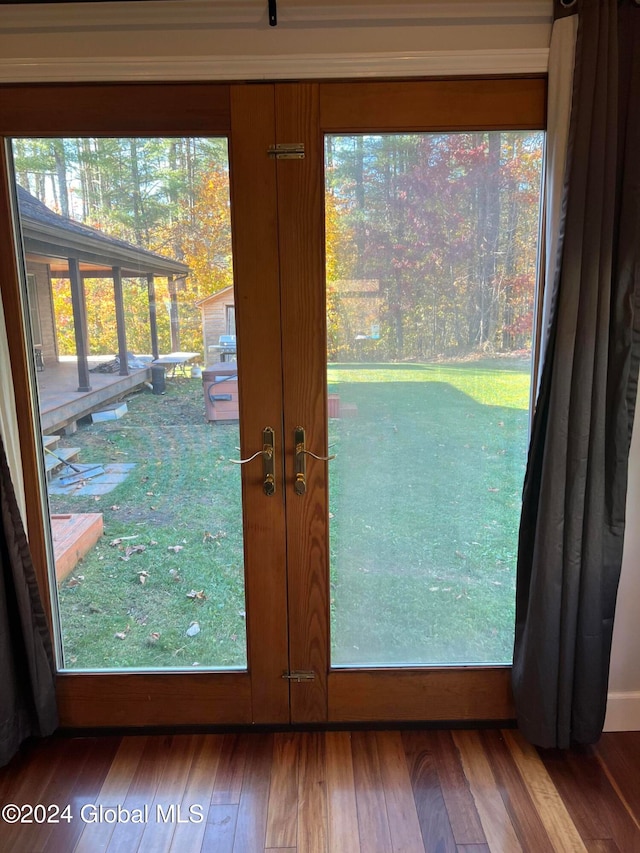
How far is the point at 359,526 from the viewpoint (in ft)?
6.24

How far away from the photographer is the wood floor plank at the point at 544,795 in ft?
5.10

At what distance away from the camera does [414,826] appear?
160 centimetres

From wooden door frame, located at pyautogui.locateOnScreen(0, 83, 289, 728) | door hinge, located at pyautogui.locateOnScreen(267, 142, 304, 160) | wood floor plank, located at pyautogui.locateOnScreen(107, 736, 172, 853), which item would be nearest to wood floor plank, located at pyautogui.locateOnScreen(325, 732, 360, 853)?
wooden door frame, located at pyautogui.locateOnScreen(0, 83, 289, 728)

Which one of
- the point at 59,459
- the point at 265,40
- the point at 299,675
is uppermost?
the point at 265,40

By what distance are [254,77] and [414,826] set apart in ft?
7.60

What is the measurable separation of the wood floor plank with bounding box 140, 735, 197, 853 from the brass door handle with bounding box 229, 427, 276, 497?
0.97 m

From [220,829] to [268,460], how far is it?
1.12 meters

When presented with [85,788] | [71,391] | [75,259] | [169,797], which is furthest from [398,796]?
[75,259]

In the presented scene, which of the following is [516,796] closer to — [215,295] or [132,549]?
[132,549]

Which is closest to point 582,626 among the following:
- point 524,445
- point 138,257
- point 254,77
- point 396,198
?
point 524,445

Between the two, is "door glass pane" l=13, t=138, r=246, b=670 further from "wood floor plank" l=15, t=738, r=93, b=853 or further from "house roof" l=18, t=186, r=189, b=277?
"wood floor plank" l=15, t=738, r=93, b=853

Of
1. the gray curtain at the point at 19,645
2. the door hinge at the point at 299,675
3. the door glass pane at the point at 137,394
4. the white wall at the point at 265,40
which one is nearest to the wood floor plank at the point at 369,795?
the door hinge at the point at 299,675

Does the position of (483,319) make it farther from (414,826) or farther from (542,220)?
(414,826)

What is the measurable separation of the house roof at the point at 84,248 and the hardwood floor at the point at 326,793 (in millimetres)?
1671
